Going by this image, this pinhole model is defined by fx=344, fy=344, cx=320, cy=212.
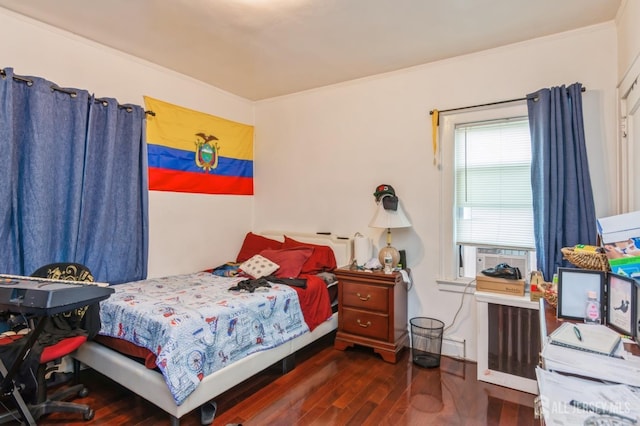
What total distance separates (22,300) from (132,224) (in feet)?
4.58

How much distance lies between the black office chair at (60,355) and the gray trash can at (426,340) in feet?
7.89

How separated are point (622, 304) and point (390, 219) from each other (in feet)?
6.02

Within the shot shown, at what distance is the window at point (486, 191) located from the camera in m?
2.79

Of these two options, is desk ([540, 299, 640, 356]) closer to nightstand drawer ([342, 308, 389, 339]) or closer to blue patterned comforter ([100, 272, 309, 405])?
nightstand drawer ([342, 308, 389, 339])

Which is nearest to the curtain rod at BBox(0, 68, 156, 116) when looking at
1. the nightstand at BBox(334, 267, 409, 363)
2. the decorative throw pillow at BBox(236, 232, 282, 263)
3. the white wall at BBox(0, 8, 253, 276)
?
the white wall at BBox(0, 8, 253, 276)

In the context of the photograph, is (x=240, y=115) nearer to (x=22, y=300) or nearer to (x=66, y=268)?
(x=66, y=268)

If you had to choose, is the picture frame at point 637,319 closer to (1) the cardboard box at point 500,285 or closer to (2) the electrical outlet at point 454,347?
(1) the cardboard box at point 500,285

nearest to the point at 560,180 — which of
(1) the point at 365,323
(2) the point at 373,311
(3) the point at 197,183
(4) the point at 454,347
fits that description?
(4) the point at 454,347

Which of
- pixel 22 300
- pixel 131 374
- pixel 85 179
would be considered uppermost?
pixel 85 179

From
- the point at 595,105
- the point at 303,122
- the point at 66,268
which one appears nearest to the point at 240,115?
the point at 303,122

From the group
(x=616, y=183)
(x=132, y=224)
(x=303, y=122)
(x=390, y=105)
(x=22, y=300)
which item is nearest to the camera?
(x=22, y=300)

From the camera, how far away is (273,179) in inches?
165

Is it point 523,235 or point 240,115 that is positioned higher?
point 240,115

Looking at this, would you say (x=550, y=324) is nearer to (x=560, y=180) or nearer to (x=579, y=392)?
(x=579, y=392)
